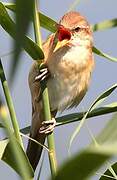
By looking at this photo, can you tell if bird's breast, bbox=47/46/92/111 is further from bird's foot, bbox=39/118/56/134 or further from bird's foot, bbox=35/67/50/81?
bird's foot, bbox=39/118/56/134

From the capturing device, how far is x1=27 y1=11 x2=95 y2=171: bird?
1847 millimetres

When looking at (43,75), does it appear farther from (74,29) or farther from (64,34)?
(74,29)

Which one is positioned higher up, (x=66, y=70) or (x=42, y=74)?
(x=42, y=74)

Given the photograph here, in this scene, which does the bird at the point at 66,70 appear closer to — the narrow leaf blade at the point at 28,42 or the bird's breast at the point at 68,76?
the bird's breast at the point at 68,76

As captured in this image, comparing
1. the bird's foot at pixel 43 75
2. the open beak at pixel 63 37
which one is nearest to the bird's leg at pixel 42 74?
the bird's foot at pixel 43 75

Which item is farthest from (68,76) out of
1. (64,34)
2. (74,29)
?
(64,34)

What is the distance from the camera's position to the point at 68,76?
2.01m

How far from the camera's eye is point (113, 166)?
0.91 metres

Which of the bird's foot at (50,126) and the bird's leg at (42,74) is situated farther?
the bird's leg at (42,74)

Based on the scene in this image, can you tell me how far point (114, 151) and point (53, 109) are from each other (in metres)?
1.82

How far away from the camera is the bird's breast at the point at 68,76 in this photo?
1910 millimetres

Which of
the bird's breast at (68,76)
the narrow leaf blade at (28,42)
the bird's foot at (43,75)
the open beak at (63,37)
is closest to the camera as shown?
the narrow leaf blade at (28,42)

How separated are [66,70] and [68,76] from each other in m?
0.04

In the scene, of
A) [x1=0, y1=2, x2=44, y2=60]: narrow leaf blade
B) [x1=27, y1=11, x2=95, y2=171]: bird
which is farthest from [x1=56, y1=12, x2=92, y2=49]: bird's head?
[x1=0, y1=2, x2=44, y2=60]: narrow leaf blade
